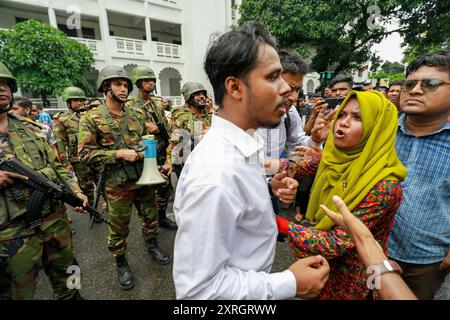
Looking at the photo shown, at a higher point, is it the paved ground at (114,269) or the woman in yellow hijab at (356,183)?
the woman in yellow hijab at (356,183)

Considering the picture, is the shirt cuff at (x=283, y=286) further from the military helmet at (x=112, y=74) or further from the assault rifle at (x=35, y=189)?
the military helmet at (x=112, y=74)

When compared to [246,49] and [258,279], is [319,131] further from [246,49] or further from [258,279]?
[258,279]

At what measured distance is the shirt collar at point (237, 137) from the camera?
3.36 ft

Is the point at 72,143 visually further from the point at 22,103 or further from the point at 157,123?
the point at 157,123

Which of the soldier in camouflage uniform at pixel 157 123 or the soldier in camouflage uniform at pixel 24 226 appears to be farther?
the soldier in camouflage uniform at pixel 157 123

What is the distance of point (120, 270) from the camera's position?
8.68ft

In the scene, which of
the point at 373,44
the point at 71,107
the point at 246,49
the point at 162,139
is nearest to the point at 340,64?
the point at 373,44

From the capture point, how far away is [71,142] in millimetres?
4223

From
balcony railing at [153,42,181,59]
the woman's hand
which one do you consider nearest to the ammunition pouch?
the woman's hand

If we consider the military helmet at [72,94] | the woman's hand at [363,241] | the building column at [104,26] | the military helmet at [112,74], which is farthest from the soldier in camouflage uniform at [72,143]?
the building column at [104,26]

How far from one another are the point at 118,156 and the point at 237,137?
197 centimetres

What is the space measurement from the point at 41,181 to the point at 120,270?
4.54 ft

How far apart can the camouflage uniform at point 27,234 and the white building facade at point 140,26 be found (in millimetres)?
12695

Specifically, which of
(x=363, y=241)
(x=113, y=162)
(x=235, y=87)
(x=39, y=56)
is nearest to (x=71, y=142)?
(x=113, y=162)
